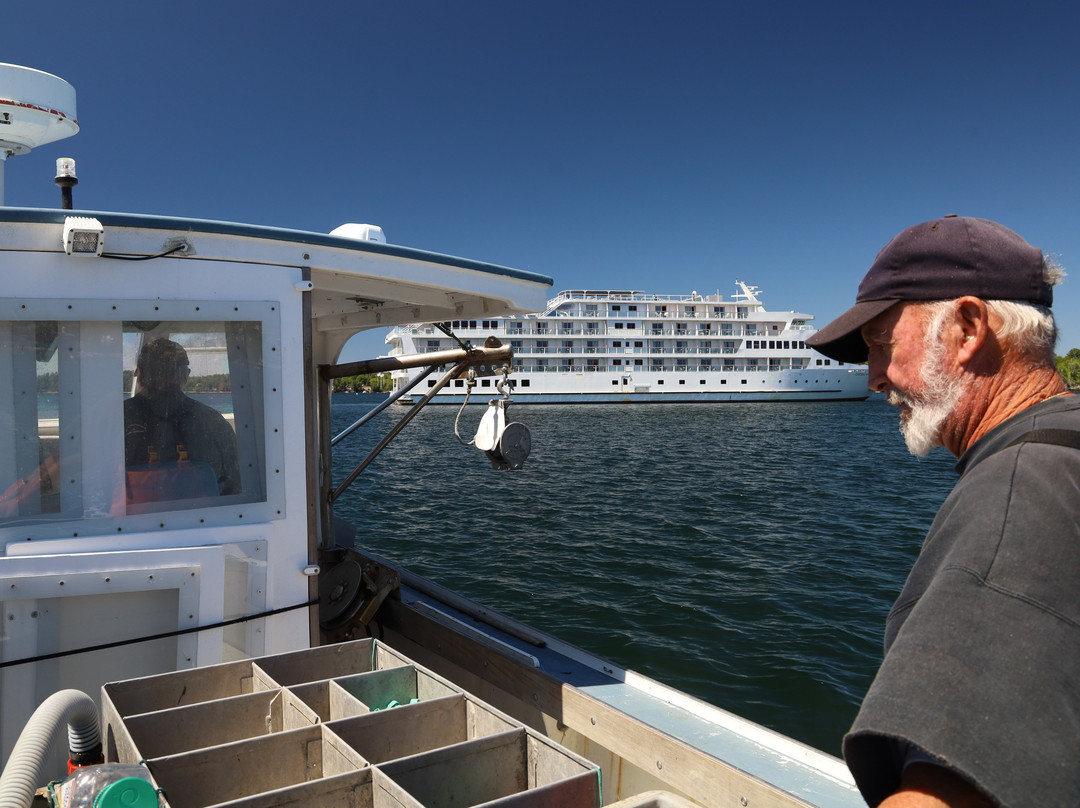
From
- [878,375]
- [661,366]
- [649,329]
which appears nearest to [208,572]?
[878,375]

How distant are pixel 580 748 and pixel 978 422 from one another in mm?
2986

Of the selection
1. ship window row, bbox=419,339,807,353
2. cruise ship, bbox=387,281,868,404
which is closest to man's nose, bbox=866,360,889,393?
cruise ship, bbox=387,281,868,404

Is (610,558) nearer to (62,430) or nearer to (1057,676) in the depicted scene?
(62,430)

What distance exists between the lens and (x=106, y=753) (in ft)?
8.28

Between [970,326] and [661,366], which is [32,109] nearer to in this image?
[970,326]

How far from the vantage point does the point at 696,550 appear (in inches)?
531

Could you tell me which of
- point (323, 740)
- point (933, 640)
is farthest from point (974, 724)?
point (323, 740)

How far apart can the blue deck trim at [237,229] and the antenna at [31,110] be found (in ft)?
4.33

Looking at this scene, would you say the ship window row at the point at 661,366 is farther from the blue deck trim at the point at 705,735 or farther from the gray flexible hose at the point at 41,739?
the gray flexible hose at the point at 41,739

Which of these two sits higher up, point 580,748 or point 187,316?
point 187,316

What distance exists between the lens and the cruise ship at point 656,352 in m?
65.8

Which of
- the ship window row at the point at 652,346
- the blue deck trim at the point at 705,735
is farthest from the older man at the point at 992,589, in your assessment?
the ship window row at the point at 652,346

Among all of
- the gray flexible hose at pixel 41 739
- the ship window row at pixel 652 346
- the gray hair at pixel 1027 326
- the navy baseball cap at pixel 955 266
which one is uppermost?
the ship window row at pixel 652 346

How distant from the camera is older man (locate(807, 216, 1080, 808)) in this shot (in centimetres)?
79
